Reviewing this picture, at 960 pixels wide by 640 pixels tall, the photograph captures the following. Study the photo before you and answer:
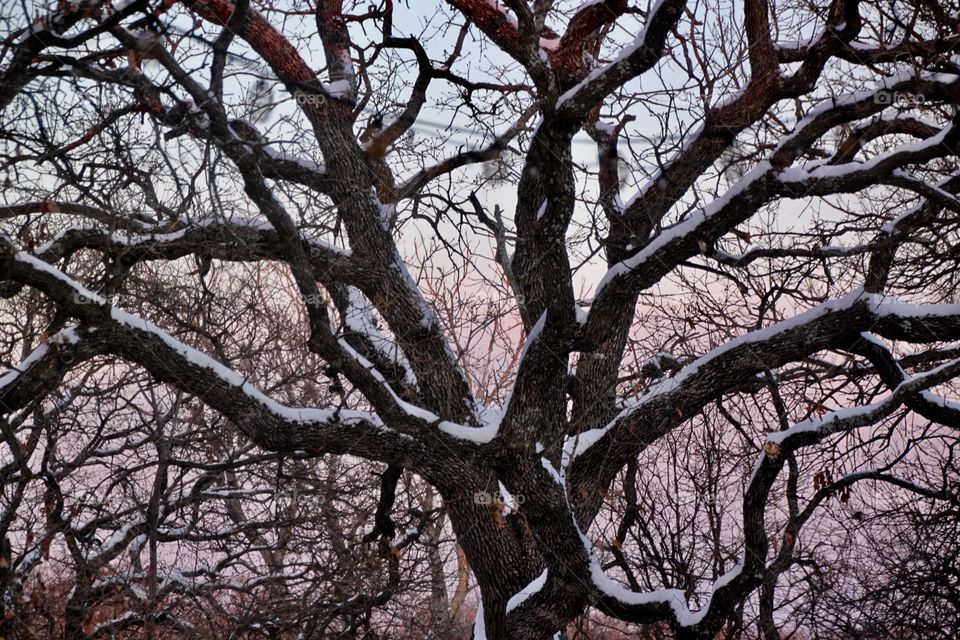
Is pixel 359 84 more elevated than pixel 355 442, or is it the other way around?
pixel 359 84

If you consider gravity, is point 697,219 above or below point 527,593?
above

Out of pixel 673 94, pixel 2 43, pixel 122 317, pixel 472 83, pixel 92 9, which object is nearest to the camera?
pixel 92 9

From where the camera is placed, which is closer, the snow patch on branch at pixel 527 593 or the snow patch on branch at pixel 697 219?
the snow patch on branch at pixel 697 219

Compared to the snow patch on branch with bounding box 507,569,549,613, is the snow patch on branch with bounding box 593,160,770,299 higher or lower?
higher

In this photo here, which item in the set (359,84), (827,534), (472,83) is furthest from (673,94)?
(827,534)

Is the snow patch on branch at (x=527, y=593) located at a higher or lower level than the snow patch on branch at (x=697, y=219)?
lower

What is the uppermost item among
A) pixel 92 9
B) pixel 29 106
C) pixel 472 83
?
pixel 472 83

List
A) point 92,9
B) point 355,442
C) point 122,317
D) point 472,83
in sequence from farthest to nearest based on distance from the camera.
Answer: point 472,83 < point 355,442 < point 122,317 < point 92,9

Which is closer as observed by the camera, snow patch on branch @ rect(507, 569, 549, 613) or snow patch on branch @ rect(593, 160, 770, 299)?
snow patch on branch @ rect(593, 160, 770, 299)

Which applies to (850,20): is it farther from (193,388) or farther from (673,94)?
(193,388)

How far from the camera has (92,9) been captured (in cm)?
396

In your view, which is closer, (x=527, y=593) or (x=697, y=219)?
(x=697, y=219)

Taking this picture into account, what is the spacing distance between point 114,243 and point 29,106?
1.17 meters

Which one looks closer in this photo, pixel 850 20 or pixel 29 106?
Answer: pixel 29 106
